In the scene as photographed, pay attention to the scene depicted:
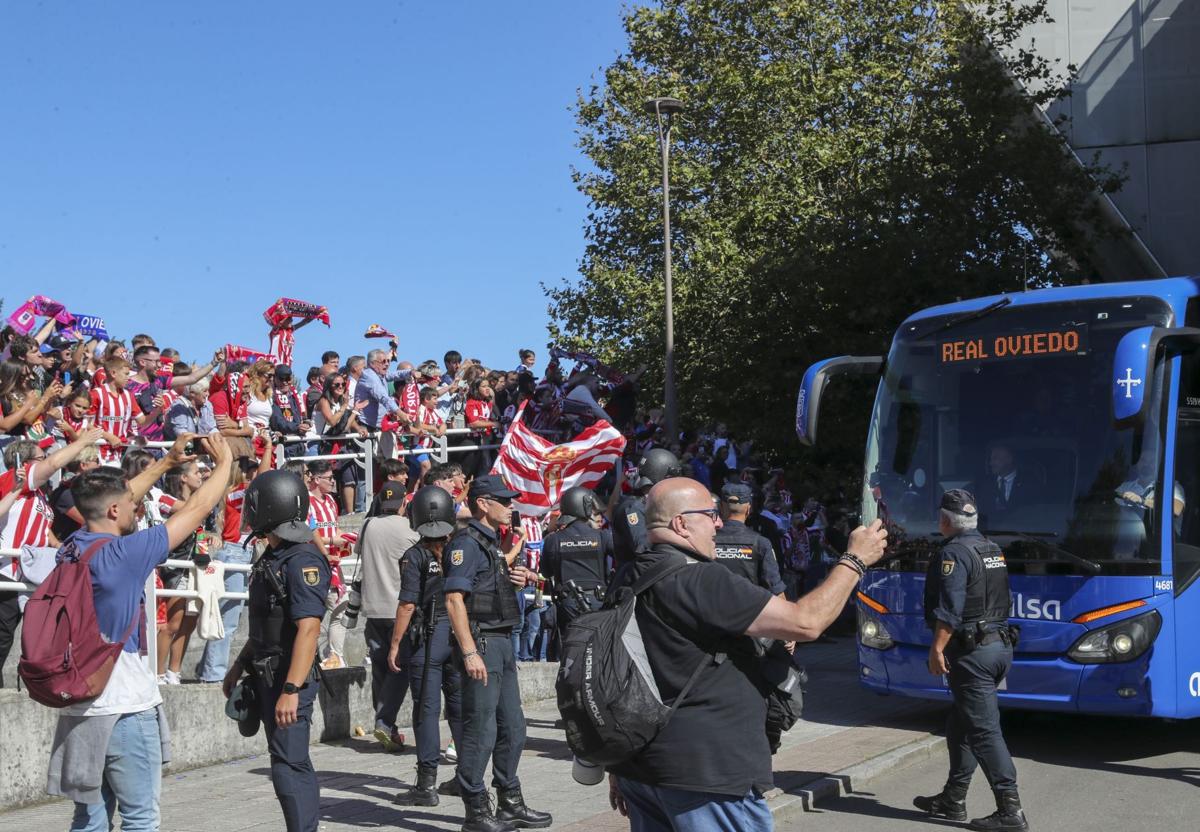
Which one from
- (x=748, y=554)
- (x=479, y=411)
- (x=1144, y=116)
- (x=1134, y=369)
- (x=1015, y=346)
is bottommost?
(x=748, y=554)

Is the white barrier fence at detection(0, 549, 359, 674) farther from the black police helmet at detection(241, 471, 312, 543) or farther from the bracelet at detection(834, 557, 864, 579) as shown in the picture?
the bracelet at detection(834, 557, 864, 579)

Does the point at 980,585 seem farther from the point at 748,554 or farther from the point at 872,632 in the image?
the point at 872,632

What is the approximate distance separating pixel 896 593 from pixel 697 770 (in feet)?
21.0

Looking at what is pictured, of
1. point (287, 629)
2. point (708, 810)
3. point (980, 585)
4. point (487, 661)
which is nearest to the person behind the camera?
point (708, 810)

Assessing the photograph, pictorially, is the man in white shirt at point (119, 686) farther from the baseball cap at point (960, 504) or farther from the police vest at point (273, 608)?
the baseball cap at point (960, 504)

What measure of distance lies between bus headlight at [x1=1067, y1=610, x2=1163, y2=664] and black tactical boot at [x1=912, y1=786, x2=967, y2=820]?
185 cm

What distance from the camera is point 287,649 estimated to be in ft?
19.7

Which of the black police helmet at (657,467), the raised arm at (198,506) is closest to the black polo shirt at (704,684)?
the raised arm at (198,506)

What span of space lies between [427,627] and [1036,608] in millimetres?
4192

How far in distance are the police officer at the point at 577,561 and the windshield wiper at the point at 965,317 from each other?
3.03 meters

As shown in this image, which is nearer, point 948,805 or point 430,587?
point 948,805

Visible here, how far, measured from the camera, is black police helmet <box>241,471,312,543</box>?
5992 millimetres

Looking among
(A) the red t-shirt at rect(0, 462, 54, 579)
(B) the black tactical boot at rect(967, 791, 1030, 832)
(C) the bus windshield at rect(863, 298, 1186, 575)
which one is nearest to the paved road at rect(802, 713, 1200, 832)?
(B) the black tactical boot at rect(967, 791, 1030, 832)

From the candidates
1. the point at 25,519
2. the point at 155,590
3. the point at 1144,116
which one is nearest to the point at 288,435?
the point at 25,519
